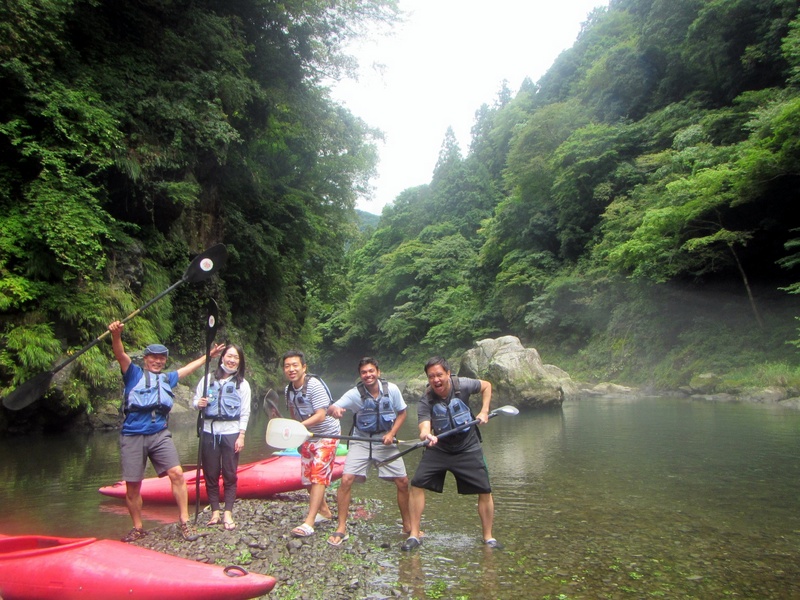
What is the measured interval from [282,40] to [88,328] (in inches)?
413

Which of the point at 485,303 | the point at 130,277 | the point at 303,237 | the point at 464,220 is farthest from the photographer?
the point at 464,220

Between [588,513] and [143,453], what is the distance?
150 inches

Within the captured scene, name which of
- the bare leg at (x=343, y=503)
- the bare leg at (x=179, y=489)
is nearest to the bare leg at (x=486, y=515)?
the bare leg at (x=343, y=503)

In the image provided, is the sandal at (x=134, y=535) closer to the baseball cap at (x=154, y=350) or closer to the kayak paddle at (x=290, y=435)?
the kayak paddle at (x=290, y=435)

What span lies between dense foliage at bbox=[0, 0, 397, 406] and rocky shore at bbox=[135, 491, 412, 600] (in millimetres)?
6488

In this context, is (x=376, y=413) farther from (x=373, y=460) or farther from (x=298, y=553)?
(x=298, y=553)

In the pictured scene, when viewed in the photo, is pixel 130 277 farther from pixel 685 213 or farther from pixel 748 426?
pixel 685 213

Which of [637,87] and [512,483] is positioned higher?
[637,87]

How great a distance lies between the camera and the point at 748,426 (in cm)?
1002

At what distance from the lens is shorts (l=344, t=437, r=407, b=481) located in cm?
438

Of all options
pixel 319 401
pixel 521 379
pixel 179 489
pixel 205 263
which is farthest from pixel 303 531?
pixel 521 379

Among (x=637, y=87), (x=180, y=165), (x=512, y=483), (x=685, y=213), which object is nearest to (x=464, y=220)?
(x=637, y=87)

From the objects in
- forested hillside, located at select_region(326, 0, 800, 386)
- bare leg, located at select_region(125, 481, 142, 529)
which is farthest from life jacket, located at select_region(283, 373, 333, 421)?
forested hillside, located at select_region(326, 0, 800, 386)

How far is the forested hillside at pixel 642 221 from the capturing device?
16547mm
